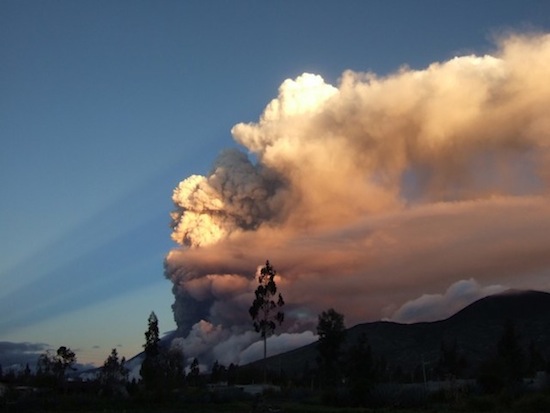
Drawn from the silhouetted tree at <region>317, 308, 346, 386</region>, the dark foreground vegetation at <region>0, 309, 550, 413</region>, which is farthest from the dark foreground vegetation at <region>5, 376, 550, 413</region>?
the silhouetted tree at <region>317, 308, 346, 386</region>

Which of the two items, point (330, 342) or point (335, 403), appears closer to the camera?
point (335, 403)

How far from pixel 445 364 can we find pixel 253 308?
170ft

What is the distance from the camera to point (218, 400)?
4606 centimetres

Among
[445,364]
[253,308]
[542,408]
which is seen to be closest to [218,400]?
[542,408]

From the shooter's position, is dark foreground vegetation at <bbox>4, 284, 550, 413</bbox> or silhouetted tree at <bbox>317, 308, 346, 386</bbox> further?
silhouetted tree at <bbox>317, 308, 346, 386</bbox>

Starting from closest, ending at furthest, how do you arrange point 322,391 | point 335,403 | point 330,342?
1. point 335,403
2. point 322,391
3. point 330,342

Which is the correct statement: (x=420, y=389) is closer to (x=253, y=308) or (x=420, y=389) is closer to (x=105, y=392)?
(x=105, y=392)

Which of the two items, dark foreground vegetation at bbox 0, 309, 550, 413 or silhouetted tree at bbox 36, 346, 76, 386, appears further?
silhouetted tree at bbox 36, 346, 76, 386

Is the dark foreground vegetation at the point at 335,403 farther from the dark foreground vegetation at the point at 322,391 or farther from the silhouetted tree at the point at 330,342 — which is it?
the silhouetted tree at the point at 330,342

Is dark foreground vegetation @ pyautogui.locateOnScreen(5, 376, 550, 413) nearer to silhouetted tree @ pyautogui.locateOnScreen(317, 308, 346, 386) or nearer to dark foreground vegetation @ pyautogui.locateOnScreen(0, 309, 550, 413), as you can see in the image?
dark foreground vegetation @ pyautogui.locateOnScreen(0, 309, 550, 413)

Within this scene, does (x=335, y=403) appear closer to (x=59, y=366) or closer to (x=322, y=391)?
(x=322, y=391)

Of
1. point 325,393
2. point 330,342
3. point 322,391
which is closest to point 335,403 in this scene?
point 325,393

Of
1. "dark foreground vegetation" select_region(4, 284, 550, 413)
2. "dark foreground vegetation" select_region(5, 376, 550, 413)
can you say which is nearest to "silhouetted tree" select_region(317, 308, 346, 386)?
"dark foreground vegetation" select_region(4, 284, 550, 413)

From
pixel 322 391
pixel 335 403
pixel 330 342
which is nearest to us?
pixel 335 403
